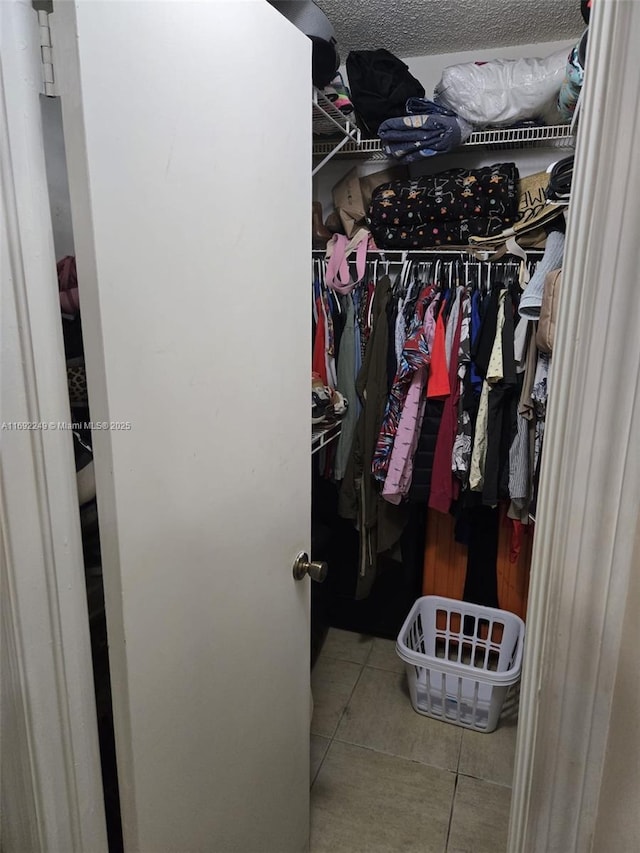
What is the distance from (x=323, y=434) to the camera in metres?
2.05

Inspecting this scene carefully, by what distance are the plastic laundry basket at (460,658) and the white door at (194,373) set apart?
0.95 meters

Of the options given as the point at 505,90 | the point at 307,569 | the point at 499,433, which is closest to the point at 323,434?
the point at 499,433

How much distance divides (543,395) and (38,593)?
1.57m

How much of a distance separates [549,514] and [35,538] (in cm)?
65

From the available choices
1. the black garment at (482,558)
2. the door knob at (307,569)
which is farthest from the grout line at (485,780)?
the door knob at (307,569)

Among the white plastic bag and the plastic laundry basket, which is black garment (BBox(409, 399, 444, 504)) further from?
the white plastic bag

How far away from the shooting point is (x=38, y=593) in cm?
78

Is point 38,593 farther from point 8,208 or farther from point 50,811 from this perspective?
point 8,208

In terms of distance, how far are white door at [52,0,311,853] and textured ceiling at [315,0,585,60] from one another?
1.09 meters

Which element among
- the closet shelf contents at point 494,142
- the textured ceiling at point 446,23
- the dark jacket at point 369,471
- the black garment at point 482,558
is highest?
the textured ceiling at point 446,23

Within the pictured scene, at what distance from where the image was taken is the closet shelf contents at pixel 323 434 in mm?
1994

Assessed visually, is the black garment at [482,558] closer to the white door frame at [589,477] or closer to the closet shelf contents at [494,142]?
the closet shelf contents at [494,142]

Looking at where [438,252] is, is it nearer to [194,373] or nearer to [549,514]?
[194,373]

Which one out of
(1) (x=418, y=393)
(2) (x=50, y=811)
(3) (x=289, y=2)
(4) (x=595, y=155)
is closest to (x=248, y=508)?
(2) (x=50, y=811)
